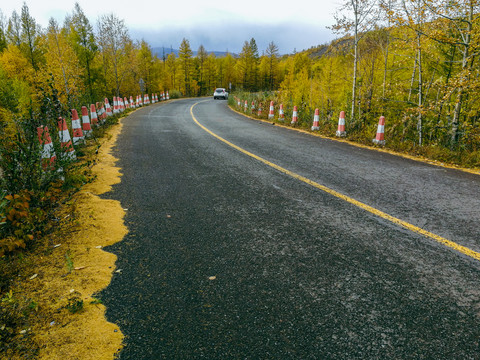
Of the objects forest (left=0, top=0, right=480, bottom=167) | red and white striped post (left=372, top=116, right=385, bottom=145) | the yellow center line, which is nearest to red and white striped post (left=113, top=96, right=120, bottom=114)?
forest (left=0, top=0, right=480, bottom=167)

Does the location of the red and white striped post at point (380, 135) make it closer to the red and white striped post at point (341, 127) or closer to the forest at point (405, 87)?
the forest at point (405, 87)

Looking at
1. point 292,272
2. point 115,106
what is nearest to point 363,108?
point 292,272

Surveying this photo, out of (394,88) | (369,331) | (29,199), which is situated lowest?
(369,331)

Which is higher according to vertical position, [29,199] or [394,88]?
[394,88]

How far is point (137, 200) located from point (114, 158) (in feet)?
10.5

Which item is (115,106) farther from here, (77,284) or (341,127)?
(77,284)

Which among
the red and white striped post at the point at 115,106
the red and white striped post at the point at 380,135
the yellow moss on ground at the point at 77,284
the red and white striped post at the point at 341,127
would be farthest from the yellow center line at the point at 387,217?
the red and white striped post at the point at 115,106

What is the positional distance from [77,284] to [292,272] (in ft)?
5.97

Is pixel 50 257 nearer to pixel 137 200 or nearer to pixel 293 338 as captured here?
pixel 137 200

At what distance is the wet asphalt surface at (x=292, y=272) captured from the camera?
1.93 meters

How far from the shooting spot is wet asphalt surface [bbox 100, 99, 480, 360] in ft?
6.33

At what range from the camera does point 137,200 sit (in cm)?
449

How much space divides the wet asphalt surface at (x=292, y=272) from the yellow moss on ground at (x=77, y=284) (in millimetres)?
123

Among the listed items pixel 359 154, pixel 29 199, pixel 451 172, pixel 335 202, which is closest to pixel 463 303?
pixel 335 202
